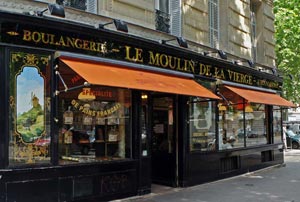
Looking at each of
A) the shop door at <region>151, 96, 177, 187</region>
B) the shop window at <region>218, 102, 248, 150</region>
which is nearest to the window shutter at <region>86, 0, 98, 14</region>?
the shop door at <region>151, 96, 177, 187</region>

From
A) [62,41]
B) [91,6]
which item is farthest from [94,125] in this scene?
[91,6]

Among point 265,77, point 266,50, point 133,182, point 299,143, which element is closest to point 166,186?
point 133,182

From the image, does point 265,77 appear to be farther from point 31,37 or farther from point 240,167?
point 31,37

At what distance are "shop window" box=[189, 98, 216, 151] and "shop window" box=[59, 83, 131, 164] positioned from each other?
2.48 meters

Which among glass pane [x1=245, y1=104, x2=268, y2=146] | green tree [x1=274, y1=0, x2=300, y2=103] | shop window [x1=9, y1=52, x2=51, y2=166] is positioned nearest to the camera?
shop window [x1=9, y1=52, x2=51, y2=166]

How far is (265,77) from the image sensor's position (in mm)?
15297

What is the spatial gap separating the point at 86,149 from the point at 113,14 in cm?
292

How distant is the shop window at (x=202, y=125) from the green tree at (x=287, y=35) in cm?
1068

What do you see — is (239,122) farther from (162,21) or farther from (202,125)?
(162,21)

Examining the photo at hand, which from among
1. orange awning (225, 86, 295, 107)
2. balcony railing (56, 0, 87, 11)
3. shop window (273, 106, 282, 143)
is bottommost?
shop window (273, 106, 282, 143)

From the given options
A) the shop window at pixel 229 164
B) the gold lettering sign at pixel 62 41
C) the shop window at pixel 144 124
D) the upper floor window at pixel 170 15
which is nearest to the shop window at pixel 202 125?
the shop window at pixel 229 164

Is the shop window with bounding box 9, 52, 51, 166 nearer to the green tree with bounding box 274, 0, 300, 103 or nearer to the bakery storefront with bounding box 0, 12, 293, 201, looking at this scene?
the bakery storefront with bounding box 0, 12, 293, 201

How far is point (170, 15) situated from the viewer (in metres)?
11.2

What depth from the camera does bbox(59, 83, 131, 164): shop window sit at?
8.19 m
